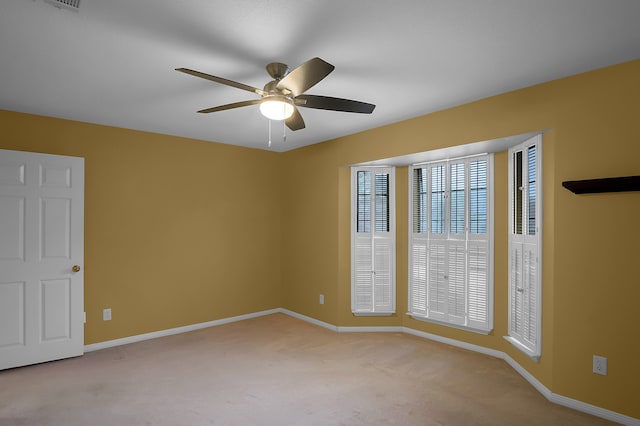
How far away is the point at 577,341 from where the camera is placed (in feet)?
8.48

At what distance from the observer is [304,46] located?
2.13 metres

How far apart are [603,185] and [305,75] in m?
2.14

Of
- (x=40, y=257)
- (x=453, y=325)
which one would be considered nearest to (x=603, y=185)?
(x=453, y=325)

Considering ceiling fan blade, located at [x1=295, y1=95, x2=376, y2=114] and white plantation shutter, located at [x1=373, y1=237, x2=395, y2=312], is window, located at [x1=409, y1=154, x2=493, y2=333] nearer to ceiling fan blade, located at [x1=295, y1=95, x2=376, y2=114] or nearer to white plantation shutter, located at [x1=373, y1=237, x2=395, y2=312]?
white plantation shutter, located at [x1=373, y1=237, x2=395, y2=312]

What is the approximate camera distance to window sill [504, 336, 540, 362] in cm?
287

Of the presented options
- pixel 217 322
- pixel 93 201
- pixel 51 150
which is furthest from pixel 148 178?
pixel 217 322

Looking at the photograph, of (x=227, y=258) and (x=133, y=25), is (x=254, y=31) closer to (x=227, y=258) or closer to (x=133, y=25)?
(x=133, y=25)

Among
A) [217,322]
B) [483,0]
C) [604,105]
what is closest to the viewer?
[483,0]

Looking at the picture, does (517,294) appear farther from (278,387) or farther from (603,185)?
(278,387)

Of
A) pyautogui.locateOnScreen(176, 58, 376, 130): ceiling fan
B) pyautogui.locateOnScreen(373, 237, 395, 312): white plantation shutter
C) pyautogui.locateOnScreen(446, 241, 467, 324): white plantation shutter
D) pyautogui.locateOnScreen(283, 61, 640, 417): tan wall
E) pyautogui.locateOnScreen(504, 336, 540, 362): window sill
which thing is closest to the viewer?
pyautogui.locateOnScreen(176, 58, 376, 130): ceiling fan

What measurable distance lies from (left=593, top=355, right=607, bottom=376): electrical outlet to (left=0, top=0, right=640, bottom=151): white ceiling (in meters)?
2.04

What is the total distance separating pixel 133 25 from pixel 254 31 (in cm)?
65

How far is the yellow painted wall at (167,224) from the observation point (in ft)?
12.5

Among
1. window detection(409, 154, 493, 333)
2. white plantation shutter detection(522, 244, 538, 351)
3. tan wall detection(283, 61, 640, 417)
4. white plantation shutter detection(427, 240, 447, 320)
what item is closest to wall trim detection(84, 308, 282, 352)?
window detection(409, 154, 493, 333)
